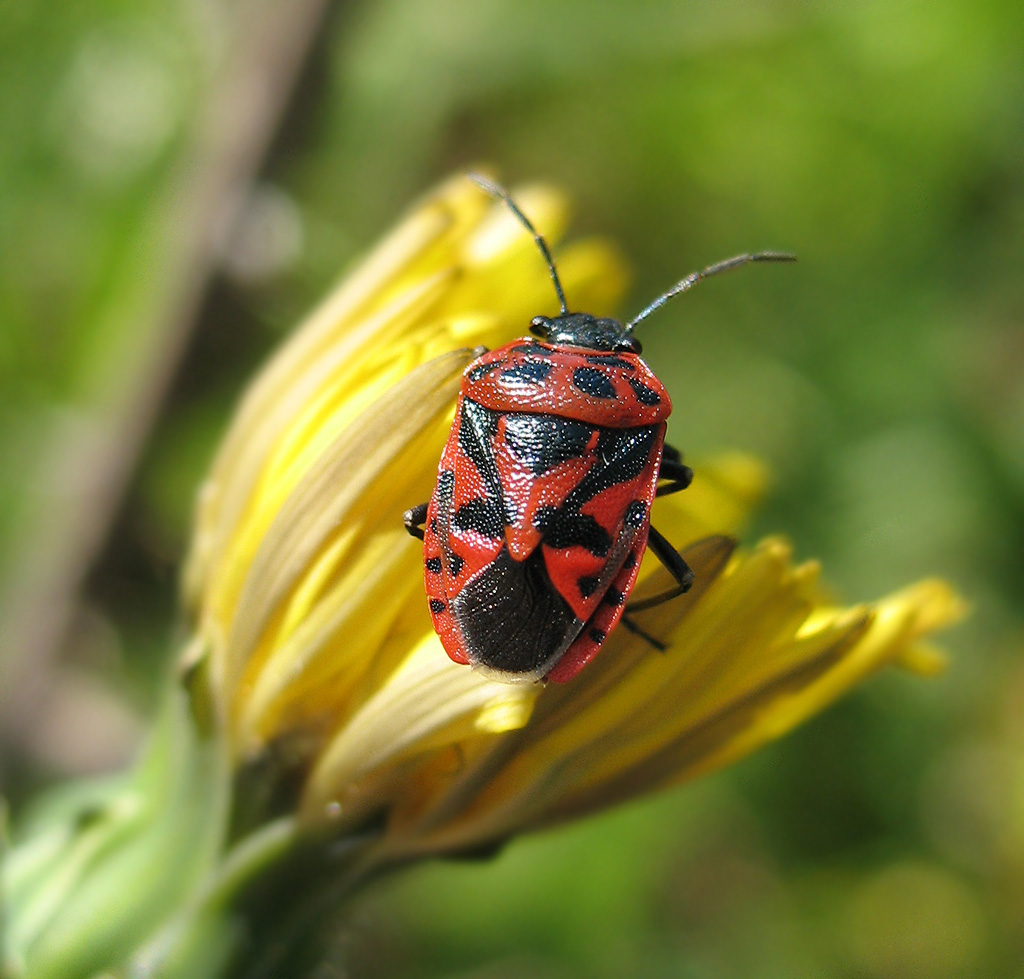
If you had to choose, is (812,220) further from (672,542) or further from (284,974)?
(284,974)

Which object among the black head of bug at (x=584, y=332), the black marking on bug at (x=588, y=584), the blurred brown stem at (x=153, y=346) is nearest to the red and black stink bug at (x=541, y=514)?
the black marking on bug at (x=588, y=584)

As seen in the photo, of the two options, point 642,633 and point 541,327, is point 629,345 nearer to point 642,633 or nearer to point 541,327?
point 541,327

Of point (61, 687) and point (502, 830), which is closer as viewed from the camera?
point (502, 830)

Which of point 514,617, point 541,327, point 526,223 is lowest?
point 514,617

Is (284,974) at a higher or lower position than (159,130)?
lower

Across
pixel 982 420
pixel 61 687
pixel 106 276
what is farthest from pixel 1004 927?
pixel 106 276

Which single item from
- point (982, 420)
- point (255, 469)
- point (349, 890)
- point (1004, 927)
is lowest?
point (1004, 927)

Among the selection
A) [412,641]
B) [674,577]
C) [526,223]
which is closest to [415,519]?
[412,641]

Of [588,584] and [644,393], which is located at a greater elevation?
[644,393]
